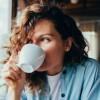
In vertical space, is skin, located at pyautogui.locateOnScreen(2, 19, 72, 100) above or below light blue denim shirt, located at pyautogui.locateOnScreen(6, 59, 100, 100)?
above

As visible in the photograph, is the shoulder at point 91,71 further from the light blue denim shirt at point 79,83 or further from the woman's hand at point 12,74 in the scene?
the woman's hand at point 12,74

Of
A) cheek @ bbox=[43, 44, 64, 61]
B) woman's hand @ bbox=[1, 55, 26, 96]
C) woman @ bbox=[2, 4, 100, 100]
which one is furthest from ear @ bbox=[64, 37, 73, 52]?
woman's hand @ bbox=[1, 55, 26, 96]

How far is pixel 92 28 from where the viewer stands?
5199mm

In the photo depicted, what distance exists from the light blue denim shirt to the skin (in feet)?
0.61

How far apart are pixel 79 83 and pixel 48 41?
1.14 feet

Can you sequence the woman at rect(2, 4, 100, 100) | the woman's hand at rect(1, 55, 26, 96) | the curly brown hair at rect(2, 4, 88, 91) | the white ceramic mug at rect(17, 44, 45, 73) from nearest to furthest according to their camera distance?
the white ceramic mug at rect(17, 44, 45, 73) < the woman's hand at rect(1, 55, 26, 96) < the woman at rect(2, 4, 100, 100) < the curly brown hair at rect(2, 4, 88, 91)

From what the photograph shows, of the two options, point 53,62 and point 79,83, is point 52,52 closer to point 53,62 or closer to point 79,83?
point 53,62

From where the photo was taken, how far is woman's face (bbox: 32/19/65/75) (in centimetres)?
103

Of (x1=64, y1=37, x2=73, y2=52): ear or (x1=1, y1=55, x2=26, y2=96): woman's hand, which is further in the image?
(x1=64, y1=37, x2=73, y2=52): ear

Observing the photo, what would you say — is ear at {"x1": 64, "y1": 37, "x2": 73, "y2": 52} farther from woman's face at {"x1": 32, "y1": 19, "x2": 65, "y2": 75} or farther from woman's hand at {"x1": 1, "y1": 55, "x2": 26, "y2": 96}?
woman's hand at {"x1": 1, "y1": 55, "x2": 26, "y2": 96}

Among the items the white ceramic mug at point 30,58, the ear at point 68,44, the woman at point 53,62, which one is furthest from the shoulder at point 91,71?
the white ceramic mug at point 30,58

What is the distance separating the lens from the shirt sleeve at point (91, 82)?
3.55 feet

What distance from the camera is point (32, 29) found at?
3.49 feet

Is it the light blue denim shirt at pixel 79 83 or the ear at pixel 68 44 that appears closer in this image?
the light blue denim shirt at pixel 79 83
